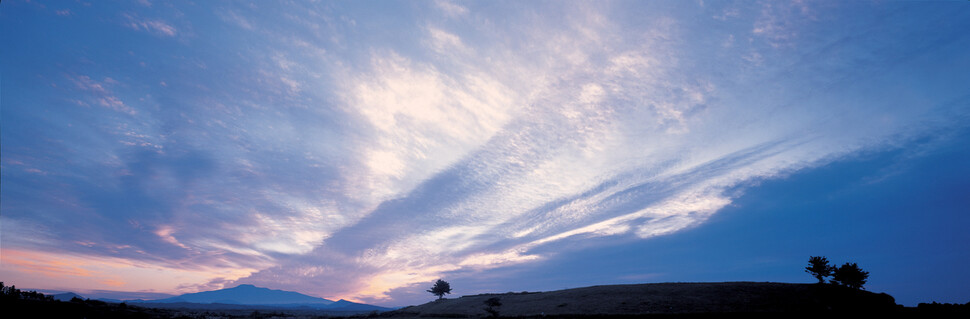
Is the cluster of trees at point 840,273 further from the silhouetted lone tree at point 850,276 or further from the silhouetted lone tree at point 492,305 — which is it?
the silhouetted lone tree at point 492,305

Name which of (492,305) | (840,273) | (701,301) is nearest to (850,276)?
(840,273)

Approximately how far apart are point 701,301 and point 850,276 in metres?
26.9

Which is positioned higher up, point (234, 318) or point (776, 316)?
point (776, 316)

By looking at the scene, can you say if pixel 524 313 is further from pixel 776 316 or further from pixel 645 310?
pixel 776 316

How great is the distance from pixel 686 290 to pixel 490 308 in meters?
35.7

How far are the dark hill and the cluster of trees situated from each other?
231 cm

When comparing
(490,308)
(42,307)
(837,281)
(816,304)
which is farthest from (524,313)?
(42,307)

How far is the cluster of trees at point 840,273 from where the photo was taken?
202ft

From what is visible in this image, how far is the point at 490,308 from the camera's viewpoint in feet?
246

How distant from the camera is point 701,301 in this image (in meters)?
58.5

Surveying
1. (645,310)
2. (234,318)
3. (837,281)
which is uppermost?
(837,281)

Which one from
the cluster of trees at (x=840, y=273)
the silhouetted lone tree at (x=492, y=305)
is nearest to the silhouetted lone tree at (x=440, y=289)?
the silhouetted lone tree at (x=492, y=305)

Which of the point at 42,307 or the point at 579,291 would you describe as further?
the point at 579,291

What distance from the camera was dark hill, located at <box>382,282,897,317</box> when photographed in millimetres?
54181
